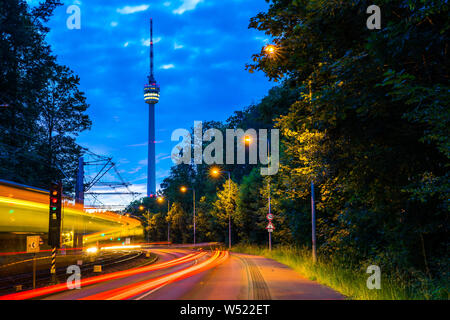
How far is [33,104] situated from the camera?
41781 mm

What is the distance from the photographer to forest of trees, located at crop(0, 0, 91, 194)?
1479 inches

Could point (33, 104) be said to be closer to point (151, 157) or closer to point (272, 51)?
point (272, 51)

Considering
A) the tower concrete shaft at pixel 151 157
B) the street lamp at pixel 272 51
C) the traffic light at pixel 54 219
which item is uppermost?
the tower concrete shaft at pixel 151 157

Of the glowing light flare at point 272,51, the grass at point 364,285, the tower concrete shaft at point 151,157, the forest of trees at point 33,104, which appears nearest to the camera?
the grass at point 364,285

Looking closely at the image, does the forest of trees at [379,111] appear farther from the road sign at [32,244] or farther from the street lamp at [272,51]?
the road sign at [32,244]

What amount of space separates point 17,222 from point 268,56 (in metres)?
16.0

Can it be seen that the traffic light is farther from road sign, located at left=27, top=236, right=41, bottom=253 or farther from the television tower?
the television tower

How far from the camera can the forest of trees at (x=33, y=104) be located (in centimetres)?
3756

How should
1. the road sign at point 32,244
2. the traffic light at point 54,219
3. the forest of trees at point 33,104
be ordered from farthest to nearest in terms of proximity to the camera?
the forest of trees at point 33,104
the traffic light at point 54,219
the road sign at point 32,244

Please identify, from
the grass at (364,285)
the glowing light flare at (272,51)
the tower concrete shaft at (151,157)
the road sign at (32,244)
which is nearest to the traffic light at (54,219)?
the road sign at (32,244)

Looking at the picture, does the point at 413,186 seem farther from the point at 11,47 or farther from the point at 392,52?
the point at 11,47

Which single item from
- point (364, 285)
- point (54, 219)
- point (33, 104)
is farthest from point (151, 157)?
point (364, 285)

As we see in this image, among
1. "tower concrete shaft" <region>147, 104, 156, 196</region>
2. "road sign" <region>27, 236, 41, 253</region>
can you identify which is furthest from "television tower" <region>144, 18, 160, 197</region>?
"road sign" <region>27, 236, 41, 253</region>

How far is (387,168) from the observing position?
1005 centimetres
